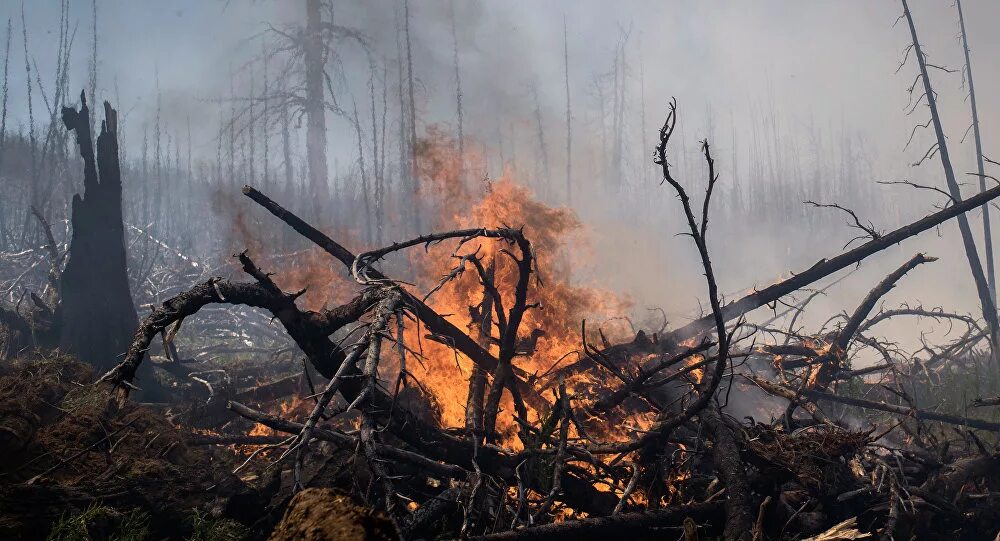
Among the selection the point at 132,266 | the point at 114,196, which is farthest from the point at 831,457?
the point at 132,266

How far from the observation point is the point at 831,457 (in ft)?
14.3

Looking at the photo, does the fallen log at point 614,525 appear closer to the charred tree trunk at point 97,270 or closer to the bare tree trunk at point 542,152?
the charred tree trunk at point 97,270

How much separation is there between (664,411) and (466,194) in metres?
5.86

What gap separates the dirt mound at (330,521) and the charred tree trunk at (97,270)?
9.84m

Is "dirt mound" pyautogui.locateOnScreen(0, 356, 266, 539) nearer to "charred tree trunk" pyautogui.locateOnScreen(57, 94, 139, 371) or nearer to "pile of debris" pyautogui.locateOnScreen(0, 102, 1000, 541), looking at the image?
"pile of debris" pyautogui.locateOnScreen(0, 102, 1000, 541)

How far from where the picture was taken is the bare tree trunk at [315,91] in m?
30.3

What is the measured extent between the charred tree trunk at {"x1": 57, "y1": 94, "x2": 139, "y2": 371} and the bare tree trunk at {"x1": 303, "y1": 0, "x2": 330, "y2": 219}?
63.7 feet

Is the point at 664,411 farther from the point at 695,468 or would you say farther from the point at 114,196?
the point at 114,196

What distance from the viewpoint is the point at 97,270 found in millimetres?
10500

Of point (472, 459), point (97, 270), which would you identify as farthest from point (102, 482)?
point (97, 270)

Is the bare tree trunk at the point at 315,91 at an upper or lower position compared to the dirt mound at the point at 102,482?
upper

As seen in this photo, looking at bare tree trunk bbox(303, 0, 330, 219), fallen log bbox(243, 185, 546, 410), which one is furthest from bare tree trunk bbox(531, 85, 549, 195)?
fallen log bbox(243, 185, 546, 410)

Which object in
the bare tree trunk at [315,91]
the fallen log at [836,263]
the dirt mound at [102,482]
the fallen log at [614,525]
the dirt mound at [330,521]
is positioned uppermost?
the bare tree trunk at [315,91]

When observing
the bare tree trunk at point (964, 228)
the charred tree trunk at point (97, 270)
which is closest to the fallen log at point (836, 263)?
the bare tree trunk at point (964, 228)
